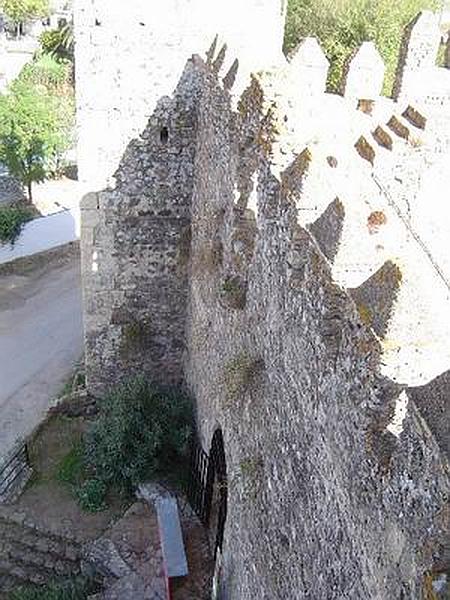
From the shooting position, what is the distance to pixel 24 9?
3416 cm

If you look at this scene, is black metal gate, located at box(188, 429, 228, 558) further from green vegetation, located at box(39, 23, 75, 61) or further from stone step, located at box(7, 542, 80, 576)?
green vegetation, located at box(39, 23, 75, 61)

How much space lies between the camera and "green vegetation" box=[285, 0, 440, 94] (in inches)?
681

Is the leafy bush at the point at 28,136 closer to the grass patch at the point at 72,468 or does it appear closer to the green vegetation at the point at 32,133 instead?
the green vegetation at the point at 32,133

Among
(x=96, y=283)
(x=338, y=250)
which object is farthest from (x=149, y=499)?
(x=338, y=250)

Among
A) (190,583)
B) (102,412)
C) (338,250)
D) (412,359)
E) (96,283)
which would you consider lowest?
(190,583)

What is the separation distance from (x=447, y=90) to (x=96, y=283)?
5.45 metres

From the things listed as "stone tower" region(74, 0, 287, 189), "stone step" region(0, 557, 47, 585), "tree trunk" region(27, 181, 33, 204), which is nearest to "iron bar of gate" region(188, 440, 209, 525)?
"stone step" region(0, 557, 47, 585)

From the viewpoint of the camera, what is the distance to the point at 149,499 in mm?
9531

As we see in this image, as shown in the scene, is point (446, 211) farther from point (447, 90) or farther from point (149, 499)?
point (149, 499)

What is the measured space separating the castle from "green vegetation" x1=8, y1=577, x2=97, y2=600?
1889mm

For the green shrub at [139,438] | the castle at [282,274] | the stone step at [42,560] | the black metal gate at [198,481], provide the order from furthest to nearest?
the green shrub at [139,438] < the stone step at [42,560] < the black metal gate at [198,481] < the castle at [282,274]

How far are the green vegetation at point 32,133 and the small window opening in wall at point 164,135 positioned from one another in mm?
11729

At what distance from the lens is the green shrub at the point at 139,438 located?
9.58m

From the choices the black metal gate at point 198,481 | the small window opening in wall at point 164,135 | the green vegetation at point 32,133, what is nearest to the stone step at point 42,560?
the black metal gate at point 198,481
